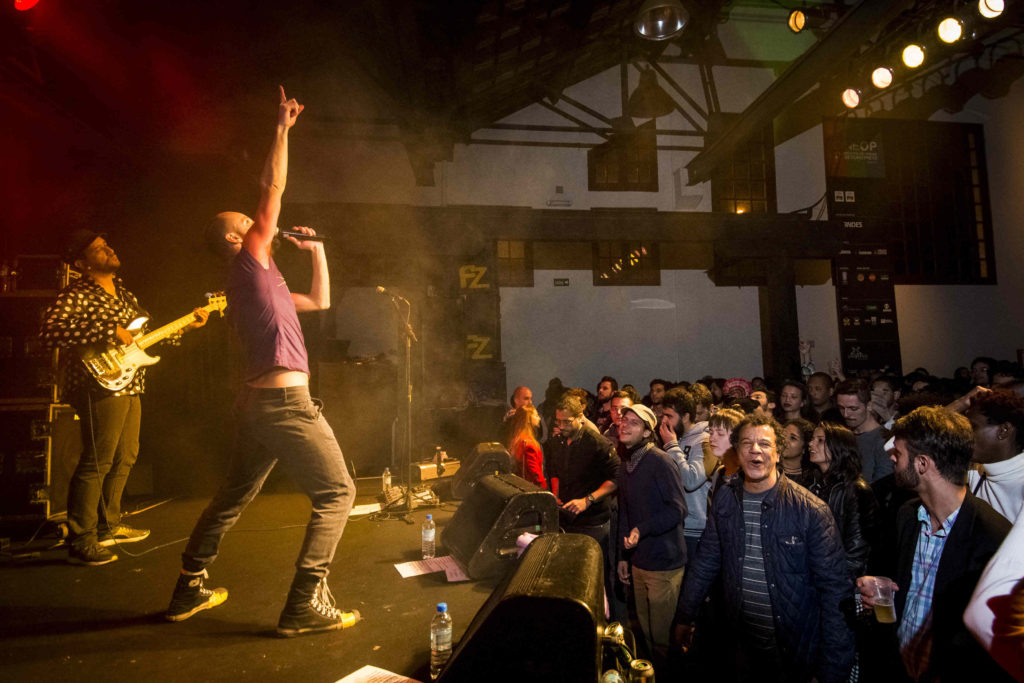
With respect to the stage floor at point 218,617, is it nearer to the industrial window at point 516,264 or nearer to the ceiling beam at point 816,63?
the ceiling beam at point 816,63

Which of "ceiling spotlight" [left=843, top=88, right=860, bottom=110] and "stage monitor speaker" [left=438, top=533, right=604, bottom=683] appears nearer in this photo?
"stage monitor speaker" [left=438, top=533, right=604, bottom=683]

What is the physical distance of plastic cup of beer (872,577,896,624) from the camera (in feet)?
7.37

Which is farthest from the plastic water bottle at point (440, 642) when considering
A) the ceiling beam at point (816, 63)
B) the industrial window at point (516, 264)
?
the industrial window at point (516, 264)

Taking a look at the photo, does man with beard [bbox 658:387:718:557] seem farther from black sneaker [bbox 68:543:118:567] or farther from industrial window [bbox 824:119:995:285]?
industrial window [bbox 824:119:995:285]

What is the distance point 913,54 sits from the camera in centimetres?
771

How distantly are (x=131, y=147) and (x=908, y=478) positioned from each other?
6556 mm

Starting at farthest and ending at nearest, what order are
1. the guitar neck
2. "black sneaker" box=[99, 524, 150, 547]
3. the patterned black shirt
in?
the guitar neck → "black sneaker" box=[99, 524, 150, 547] → the patterned black shirt

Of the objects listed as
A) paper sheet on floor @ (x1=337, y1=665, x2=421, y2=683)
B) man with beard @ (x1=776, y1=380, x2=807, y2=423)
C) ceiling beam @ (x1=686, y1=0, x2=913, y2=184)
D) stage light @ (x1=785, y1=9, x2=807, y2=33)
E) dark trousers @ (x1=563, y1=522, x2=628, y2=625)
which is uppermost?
stage light @ (x1=785, y1=9, x2=807, y2=33)

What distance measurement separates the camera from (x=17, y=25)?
152 inches

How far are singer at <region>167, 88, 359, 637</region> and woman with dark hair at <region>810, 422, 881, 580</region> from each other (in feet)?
8.74

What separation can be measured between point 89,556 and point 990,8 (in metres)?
10.5

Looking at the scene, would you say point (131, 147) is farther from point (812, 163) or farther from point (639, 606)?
point (812, 163)

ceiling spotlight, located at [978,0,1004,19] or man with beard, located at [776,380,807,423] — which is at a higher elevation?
ceiling spotlight, located at [978,0,1004,19]

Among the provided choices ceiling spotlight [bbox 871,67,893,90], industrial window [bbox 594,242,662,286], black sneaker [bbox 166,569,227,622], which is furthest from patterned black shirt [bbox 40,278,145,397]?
ceiling spotlight [bbox 871,67,893,90]
